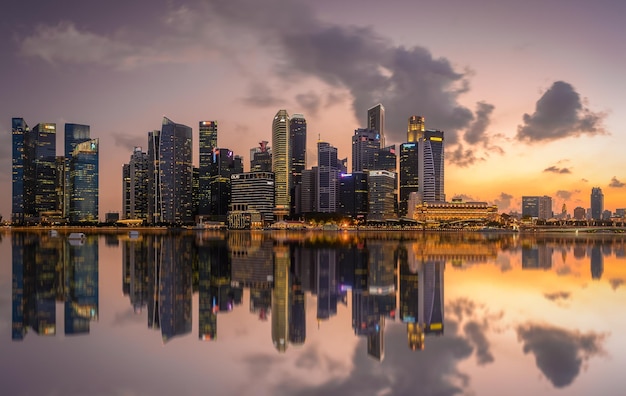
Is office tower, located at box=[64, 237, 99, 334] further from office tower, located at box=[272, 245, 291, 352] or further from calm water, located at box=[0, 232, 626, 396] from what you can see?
office tower, located at box=[272, 245, 291, 352]

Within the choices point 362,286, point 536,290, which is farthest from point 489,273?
point 362,286

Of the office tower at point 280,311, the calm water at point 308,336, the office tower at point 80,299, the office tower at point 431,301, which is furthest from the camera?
the office tower at point 80,299

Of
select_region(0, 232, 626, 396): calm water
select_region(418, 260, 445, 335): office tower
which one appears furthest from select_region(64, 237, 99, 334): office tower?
select_region(418, 260, 445, 335): office tower

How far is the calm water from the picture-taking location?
11.8 m

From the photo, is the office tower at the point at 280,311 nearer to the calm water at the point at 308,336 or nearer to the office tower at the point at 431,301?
the calm water at the point at 308,336

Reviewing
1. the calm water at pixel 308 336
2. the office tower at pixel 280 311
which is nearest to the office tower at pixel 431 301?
the calm water at pixel 308 336

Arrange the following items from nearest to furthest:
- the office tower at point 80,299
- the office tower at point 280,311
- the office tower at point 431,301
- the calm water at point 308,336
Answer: the calm water at point 308,336, the office tower at point 280,311, the office tower at point 431,301, the office tower at point 80,299

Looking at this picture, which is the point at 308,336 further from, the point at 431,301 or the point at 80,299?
the point at 80,299

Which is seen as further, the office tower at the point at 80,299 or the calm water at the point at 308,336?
the office tower at the point at 80,299

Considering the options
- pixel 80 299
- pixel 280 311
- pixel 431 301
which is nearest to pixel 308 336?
pixel 280 311

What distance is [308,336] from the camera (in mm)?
15977

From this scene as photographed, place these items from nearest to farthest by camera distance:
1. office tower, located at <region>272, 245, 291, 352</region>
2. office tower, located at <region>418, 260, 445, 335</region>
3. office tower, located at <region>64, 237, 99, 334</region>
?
office tower, located at <region>272, 245, 291, 352</region>
office tower, located at <region>418, 260, 445, 335</region>
office tower, located at <region>64, 237, 99, 334</region>

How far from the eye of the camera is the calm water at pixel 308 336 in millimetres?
11781

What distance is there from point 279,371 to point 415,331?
5687 mm
